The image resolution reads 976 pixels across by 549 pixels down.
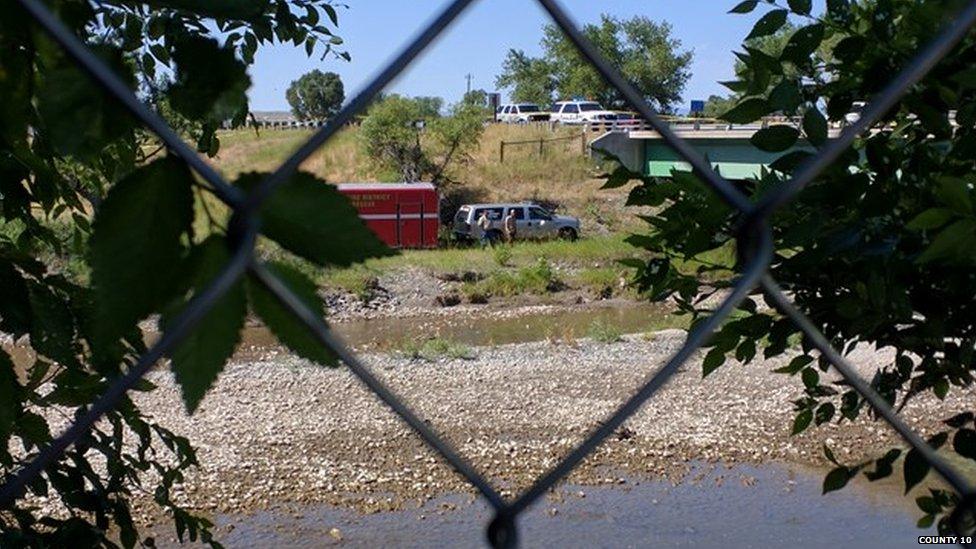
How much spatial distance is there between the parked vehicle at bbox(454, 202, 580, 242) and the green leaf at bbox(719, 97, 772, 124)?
12.7m

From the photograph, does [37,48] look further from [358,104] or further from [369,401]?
[369,401]

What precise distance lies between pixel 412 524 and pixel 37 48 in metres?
5.48

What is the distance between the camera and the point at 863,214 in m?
1.11

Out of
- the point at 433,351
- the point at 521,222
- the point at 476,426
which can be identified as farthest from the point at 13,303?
the point at 521,222

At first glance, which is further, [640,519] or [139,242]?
[640,519]

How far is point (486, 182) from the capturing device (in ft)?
51.1

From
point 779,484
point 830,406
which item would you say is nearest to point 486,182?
point 779,484

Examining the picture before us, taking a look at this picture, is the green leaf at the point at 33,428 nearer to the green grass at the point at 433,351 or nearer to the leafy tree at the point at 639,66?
the leafy tree at the point at 639,66

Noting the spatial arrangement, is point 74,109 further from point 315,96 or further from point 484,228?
point 484,228

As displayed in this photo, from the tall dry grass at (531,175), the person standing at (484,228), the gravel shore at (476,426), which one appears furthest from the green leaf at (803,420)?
the person standing at (484,228)

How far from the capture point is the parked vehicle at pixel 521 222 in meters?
14.4

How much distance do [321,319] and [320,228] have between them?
0.04 metres

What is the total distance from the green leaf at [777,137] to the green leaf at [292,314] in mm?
770

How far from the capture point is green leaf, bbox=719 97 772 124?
117cm
